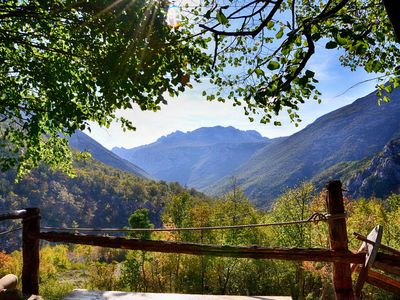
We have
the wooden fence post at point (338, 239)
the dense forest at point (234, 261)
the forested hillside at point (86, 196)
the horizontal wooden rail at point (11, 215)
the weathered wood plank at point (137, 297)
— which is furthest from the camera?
the forested hillside at point (86, 196)

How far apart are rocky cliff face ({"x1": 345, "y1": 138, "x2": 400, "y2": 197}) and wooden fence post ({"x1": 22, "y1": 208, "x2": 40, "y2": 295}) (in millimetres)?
150431

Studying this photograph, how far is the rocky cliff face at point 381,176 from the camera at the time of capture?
145250 millimetres

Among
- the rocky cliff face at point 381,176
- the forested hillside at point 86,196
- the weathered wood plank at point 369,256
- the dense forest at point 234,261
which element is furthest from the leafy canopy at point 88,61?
the rocky cliff face at point 381,176

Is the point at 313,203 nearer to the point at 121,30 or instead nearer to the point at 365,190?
the point at 121,30

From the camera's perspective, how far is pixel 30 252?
5016mm

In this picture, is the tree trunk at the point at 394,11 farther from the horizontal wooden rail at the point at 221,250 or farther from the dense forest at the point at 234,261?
the dense forest at the point at 234,261

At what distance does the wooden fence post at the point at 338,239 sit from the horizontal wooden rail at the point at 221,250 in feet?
0.43

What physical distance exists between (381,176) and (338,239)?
163 meters

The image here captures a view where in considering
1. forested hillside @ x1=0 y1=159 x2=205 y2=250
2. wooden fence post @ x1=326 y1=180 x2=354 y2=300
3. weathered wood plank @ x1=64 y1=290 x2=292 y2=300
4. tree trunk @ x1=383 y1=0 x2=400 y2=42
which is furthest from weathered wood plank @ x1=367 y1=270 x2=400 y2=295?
forested hillside @ x1=0 y1=159 x2=205 y2=250

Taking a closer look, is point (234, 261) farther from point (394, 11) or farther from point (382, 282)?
point (394, 11)

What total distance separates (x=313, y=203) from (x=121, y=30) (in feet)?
109

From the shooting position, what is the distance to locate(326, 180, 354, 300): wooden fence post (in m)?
4.27

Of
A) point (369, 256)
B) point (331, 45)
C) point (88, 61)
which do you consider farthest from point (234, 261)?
point (331, 45)

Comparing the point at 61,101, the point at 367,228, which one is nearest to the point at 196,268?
the point at 367,228
